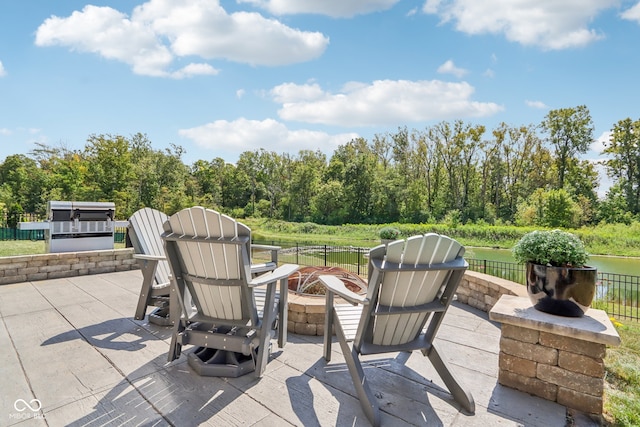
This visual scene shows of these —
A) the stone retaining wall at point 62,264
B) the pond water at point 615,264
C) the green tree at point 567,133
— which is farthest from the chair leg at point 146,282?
the green tree at point 567,133

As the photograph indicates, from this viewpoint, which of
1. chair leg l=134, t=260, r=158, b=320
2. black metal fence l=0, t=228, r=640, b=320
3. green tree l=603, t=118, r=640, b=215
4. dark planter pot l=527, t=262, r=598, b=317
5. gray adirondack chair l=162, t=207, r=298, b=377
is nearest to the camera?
gray adirondack chair l=162, t=207, r=298, b=377

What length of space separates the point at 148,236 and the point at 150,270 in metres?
0.53

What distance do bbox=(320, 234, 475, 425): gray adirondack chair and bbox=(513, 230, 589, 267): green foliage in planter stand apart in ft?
2.22

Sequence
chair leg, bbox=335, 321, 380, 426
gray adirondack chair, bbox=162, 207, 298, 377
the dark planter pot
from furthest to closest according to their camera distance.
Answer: the dark planter pot, gray adirondack chair, bbox=162, 207, 298, 377, chair leg, bbox=335, 321, 380, 426

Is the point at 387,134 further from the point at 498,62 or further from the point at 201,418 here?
the point at 201,418

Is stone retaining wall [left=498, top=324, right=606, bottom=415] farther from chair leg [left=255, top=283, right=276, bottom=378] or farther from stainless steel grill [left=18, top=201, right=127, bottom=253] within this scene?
stainless steel grill [left=18, top=201, right=127, bottom=253]

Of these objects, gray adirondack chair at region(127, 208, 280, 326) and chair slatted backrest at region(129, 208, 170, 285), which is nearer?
gray adirondack chair at region(127, 208, 280, 326)

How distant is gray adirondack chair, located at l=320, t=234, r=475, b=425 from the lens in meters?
1.62

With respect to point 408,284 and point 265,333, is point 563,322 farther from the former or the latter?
point 265,333

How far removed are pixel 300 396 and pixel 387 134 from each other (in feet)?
108

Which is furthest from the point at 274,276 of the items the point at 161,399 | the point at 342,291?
the point at 161,399

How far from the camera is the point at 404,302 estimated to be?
1.75 metres

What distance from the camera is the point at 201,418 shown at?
1.61 meters

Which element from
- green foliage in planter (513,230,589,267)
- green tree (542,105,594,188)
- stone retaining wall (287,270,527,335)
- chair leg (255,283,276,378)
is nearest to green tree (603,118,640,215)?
green tree (542,105,594,188)
